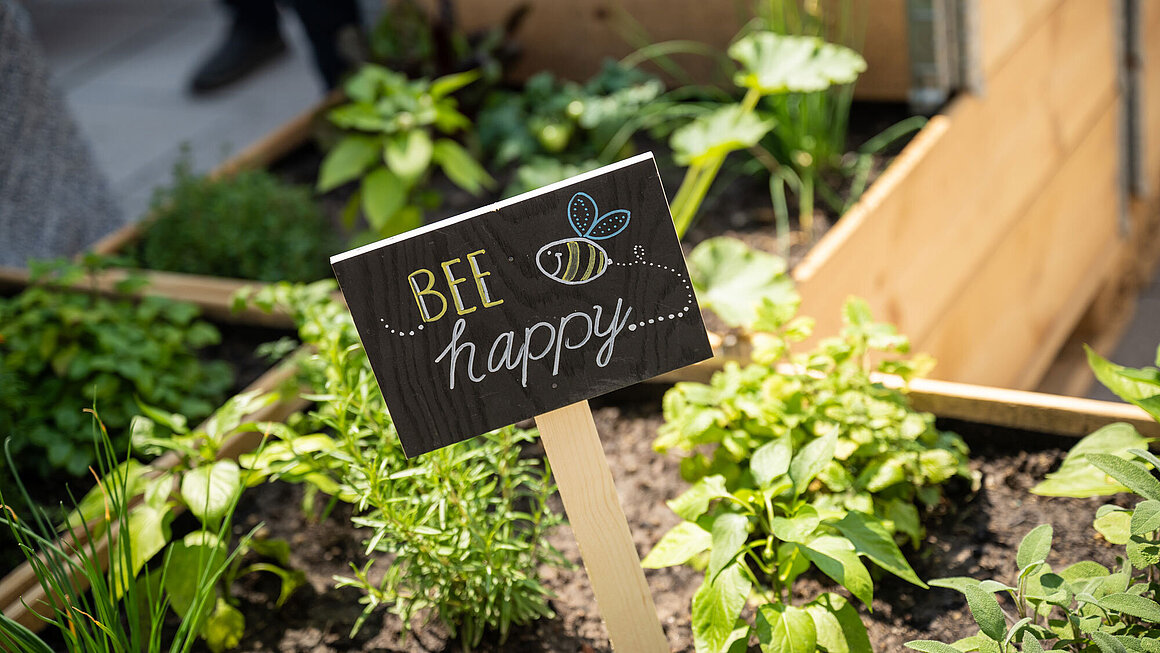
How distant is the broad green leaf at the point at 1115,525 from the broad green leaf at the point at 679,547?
18.2 inches

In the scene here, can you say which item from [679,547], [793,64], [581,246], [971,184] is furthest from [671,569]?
[971,184]

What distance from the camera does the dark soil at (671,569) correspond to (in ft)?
4.42

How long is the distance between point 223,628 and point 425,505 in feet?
1.32

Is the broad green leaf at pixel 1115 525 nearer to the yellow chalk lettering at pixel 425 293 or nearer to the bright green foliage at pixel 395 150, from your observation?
the yellow chalk lettering at pixel 425 293

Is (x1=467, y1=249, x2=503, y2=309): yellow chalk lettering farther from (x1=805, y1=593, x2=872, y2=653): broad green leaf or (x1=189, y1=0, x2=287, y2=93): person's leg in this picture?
(x1=189, y1=0, x2=287, y2=93): person's leg

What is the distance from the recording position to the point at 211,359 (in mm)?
2160

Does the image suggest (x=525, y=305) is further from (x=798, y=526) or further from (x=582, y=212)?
(x=798, y=526)

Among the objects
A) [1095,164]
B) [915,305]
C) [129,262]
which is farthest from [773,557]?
[1095,164]

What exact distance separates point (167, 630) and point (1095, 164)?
2.86 metres

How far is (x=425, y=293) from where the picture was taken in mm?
1017

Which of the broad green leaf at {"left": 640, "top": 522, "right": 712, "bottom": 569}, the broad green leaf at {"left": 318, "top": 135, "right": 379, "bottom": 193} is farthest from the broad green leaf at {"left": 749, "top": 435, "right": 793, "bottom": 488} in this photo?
the broad green leaf at {"left": 318, "top": 135, "right": 379, "bottom": 193}

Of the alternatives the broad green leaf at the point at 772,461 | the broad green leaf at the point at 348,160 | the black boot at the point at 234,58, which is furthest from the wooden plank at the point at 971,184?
the black boot at the point at 234,58

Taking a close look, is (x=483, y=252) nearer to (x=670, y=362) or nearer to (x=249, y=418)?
(x=670, y=362)

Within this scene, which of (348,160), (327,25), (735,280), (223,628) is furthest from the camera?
(327,25)
